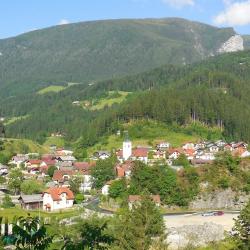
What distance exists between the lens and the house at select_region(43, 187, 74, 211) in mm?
62562

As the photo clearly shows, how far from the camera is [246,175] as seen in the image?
61.3 meters

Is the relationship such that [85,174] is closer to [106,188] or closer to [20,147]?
[106,188]

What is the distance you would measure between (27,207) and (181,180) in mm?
19728

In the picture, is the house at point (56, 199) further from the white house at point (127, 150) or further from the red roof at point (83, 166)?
the white house at point (127, 150)

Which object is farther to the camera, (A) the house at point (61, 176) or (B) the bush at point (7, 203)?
(A) the house at point (61, 176)

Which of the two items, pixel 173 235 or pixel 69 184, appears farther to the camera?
pixel 69 184

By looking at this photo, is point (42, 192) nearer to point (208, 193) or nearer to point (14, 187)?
point (14, 187)

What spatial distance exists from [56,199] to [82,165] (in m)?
25.9

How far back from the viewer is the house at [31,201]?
61531 mm

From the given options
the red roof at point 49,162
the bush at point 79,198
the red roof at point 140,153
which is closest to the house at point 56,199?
the bush at point 79,198

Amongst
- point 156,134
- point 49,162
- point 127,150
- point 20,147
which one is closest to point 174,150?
point 127,150

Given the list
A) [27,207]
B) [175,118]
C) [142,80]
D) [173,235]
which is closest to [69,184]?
[27,207]

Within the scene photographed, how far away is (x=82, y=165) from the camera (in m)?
88.2

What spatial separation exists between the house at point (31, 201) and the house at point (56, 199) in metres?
0.65
